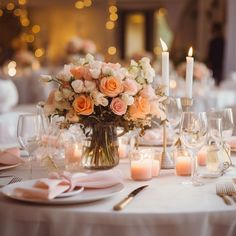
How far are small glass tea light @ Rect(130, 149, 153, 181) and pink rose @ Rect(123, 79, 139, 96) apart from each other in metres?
0.23

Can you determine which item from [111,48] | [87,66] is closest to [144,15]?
[111,48]

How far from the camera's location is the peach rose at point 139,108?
2.44m

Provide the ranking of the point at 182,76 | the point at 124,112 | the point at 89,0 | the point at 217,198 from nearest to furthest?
the point at 217,198 < the point at 124,112 < the point at 182,76 < the point at 89,0

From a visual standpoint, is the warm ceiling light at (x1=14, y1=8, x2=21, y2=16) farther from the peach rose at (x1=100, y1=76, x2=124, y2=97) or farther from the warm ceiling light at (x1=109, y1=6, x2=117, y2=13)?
the peach rose at (x1=100, y1=76, x2=124, y2=97)

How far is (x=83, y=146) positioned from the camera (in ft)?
8.22

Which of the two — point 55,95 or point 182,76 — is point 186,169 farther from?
point 182,76

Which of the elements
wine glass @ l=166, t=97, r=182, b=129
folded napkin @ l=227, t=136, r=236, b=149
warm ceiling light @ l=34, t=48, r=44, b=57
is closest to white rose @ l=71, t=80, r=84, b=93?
wine glass @ l=166, t=97, r=182, b=129

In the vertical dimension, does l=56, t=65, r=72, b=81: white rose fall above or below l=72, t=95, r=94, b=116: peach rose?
above

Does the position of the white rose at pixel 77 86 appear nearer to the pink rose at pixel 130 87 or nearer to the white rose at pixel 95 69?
the white rose at pixel 95 69

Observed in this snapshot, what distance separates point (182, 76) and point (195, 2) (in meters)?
6.01

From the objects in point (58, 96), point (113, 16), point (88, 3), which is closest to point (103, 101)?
point (58, 96)

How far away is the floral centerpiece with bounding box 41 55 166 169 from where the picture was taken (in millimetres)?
2375

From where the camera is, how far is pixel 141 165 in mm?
2352

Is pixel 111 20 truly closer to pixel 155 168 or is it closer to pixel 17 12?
pixel 17 12
